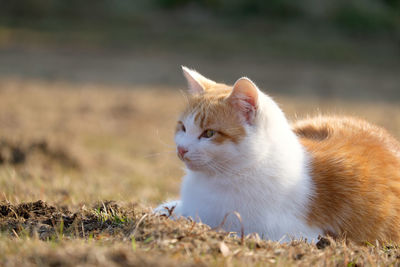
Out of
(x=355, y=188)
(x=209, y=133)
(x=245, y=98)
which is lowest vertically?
(x=355, y=188)

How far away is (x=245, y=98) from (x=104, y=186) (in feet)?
6.69

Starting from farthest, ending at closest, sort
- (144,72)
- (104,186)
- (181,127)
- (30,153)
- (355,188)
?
1. (144,72)
2. (30,153)
3. (104,186)
4. (181,127)
5. (355,188)

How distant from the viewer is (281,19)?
15484 mm

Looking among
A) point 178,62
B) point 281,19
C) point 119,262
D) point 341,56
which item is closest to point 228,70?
point 178,62

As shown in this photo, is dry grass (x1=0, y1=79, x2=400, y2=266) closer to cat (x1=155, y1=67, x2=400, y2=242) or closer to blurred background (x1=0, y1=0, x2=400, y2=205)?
blurred background (x1=0, y1=0, x2=400, y2=205)

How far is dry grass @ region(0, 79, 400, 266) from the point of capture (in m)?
1.96

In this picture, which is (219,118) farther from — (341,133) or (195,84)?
(341,133)

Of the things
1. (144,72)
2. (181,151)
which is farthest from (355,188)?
(144,72)

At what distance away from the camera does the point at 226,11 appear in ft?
51.5

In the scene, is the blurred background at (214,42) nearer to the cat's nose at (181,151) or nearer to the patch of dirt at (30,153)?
the patch of dirt at (30,153)

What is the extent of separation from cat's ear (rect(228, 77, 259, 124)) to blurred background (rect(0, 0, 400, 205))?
0.59 metres

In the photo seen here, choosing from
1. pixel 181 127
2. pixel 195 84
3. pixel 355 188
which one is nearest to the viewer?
pixel 355 188

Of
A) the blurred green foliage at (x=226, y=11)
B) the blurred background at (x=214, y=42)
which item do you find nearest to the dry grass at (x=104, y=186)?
the blurred background at (x=214, y=42)

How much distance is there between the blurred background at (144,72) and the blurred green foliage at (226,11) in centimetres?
4
